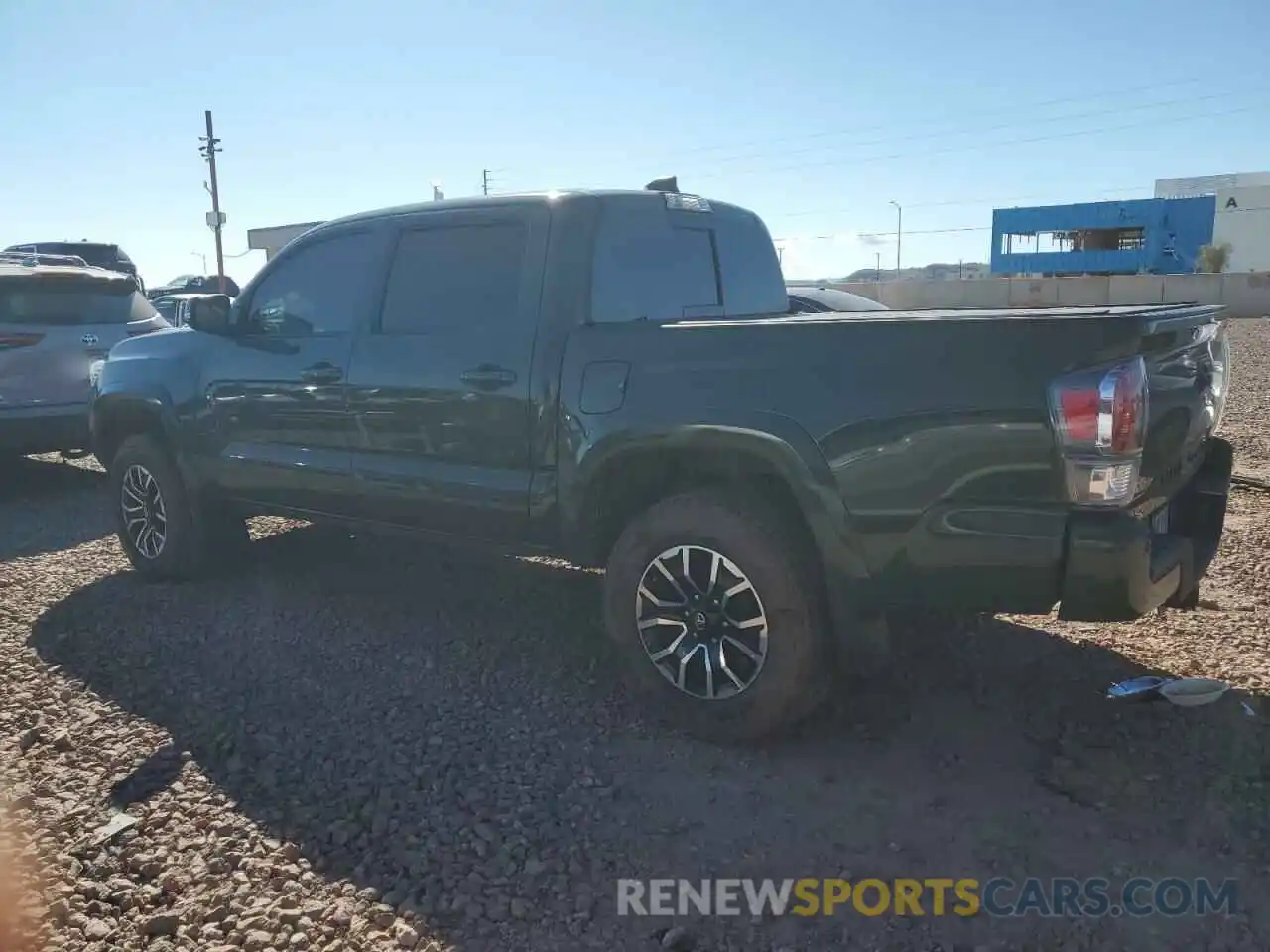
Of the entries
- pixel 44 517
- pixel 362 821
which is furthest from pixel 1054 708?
pixel 44 517

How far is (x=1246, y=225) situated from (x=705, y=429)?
80406 mm

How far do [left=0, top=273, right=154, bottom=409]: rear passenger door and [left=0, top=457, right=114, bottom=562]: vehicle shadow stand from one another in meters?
0.82

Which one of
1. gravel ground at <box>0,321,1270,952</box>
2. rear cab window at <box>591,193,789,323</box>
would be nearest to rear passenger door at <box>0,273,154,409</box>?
gravel ground at <box>0,321,1270,952</box>

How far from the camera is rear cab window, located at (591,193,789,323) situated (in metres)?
4.14

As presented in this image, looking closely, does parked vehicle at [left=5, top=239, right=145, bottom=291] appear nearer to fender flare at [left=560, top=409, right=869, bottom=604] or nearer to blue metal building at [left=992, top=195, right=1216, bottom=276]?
fender flare at [left=560, top=409, right=869, bottom=604]

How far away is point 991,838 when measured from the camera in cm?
299

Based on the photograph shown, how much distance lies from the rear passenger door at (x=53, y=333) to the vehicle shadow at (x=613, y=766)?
3475 millimetres

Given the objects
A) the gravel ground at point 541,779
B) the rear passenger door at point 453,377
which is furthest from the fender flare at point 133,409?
the rear passenger door at point 453,377

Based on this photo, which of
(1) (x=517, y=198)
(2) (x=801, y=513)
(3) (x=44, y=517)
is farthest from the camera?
(3) (x=44, y=517)

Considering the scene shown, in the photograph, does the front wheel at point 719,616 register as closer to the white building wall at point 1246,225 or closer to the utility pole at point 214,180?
the utility pole at point 214,180

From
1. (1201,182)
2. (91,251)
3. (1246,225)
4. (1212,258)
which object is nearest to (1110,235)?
(1212,258)

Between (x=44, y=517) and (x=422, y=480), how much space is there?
4.71 metres

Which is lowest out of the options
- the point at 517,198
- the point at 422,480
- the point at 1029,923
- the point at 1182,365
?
the point at 1029,923

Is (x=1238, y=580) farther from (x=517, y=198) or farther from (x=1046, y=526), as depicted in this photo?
(x=517, y=198)
